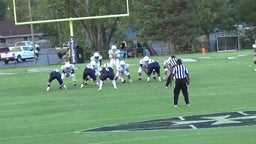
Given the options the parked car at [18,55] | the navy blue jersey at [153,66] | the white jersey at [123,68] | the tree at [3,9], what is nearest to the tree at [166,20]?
the parked car at [18,55]

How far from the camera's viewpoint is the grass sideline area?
13641 millimetres

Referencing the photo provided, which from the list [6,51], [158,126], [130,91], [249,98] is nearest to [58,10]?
[6,51]

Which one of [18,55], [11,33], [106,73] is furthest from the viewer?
[11,33]

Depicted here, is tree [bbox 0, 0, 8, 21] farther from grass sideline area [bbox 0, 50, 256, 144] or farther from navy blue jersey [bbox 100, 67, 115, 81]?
navy blue jersey [bbox 100, 67, 115, 81]

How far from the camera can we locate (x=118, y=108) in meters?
19.0

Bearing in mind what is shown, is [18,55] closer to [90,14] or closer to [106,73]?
[90,14]

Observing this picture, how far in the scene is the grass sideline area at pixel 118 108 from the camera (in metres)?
13.6

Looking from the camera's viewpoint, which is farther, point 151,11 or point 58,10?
point 151,11

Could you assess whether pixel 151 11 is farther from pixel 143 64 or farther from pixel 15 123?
pixel 15 123

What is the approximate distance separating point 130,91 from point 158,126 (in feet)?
28.8

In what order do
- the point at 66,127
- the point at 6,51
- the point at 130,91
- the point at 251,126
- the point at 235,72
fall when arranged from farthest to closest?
the point at 6,51
the point at 235,72
the point at 130,91
the point at 66,127
the point at 251,126

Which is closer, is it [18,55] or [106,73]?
[106,73]

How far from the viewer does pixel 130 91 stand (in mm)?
23812

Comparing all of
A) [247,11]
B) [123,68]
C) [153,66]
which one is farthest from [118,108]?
[247,11]
